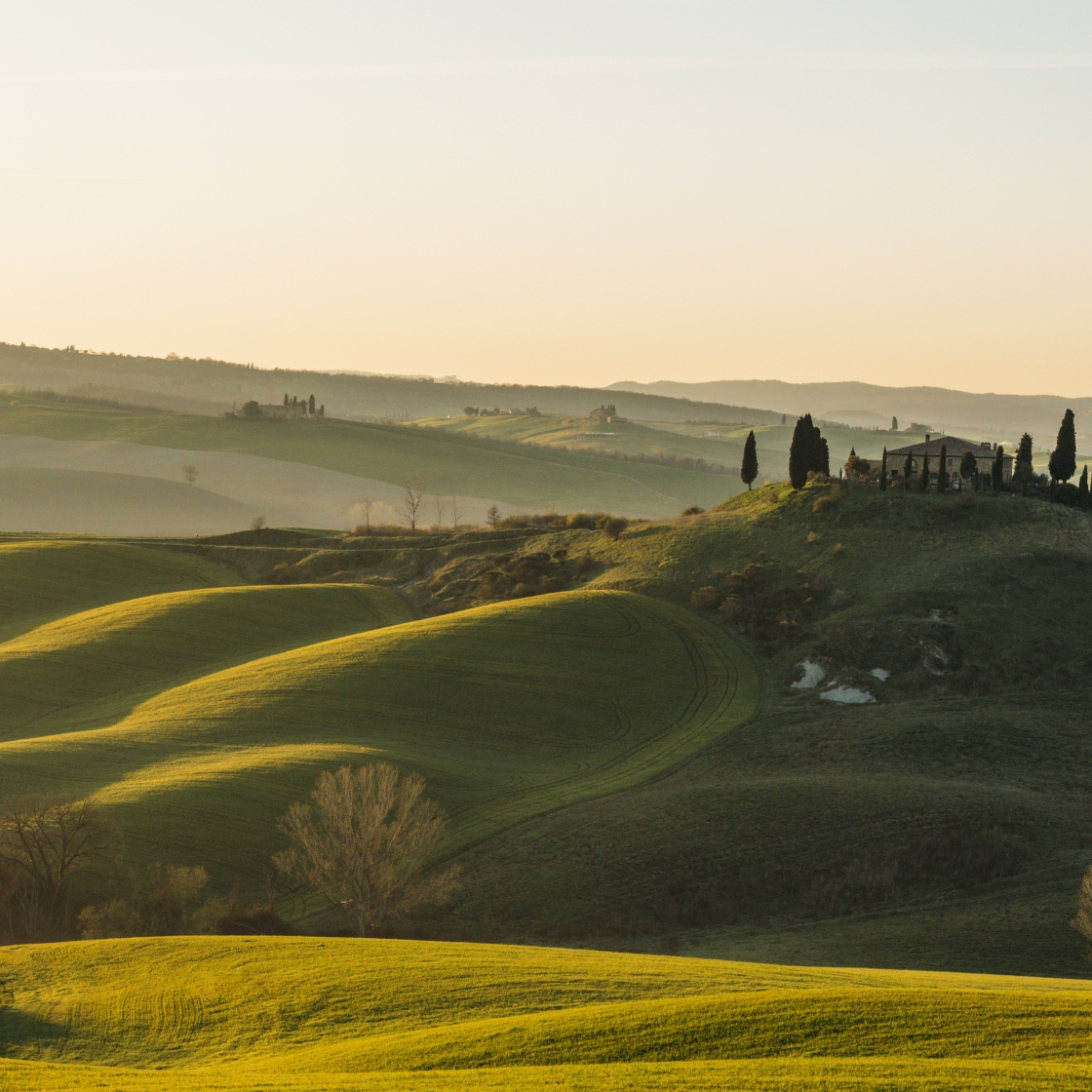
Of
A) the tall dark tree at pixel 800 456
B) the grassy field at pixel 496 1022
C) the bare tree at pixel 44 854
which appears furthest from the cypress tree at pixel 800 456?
the grassy field at pixel 496 1022

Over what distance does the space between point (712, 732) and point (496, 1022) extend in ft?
145

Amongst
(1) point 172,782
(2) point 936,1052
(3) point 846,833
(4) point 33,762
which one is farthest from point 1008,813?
(4) point 33,762

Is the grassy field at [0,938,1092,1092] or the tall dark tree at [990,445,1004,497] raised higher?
the tall dark tree at [990,445,1004,497]

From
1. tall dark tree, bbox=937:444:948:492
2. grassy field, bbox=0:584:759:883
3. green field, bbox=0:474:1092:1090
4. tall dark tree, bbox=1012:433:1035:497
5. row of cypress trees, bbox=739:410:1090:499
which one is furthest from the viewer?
tall dark tree, bbox=1012:433:1035:497

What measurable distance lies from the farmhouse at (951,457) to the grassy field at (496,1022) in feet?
249

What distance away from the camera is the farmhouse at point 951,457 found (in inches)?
4183

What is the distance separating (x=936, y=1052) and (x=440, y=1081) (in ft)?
32.4

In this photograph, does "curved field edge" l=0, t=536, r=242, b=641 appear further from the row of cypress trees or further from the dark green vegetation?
the row of cypress trees

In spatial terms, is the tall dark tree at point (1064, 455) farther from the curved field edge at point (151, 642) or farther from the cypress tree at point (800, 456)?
the curved field edge at point (151, 642)

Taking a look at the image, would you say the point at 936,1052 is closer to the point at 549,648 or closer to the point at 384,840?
the point at 384,840

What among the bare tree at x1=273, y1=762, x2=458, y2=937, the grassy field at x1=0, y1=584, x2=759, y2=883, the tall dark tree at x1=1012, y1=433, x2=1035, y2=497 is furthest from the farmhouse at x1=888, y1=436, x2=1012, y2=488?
the bare tree at x1=273, y1=762, x2=458, y2=937

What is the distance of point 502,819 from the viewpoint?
186 feet

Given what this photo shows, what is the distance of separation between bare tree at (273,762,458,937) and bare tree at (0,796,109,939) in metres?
7.48

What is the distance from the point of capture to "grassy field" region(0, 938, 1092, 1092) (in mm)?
24344
